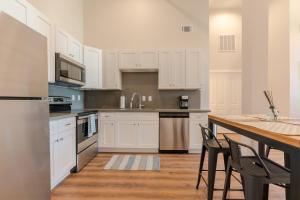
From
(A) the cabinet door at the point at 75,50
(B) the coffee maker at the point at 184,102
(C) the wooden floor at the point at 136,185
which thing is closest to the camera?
(C) the wooden floor at the point at 136,185

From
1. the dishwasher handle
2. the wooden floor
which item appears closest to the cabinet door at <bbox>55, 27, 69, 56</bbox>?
the wooden floor

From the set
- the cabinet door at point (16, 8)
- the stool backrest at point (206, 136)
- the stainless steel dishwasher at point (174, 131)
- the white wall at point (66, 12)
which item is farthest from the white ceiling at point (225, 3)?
the cabinet door at point (16, 8)

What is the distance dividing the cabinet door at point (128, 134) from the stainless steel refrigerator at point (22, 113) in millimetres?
2735

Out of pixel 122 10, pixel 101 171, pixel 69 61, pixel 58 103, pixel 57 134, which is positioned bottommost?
pixel 101 171

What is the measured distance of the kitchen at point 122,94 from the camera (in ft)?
9.64

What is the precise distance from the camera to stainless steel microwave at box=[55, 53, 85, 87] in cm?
339

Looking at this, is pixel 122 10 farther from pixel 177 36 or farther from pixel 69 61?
pixel 69 61

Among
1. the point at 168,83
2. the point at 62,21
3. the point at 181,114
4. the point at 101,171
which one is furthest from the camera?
the point at 168,83

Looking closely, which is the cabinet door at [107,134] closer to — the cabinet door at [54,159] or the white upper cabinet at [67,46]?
the white upper cabinet at [67,46]

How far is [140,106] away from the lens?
5.52 m

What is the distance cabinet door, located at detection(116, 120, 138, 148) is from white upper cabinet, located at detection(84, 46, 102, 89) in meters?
1.03

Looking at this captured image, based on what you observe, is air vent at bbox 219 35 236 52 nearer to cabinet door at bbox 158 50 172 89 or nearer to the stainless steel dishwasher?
cabinet door at bbox 158 50 172 89

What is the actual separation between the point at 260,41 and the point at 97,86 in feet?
10.7

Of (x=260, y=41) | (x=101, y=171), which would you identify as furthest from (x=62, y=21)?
(x=260, y=41)
